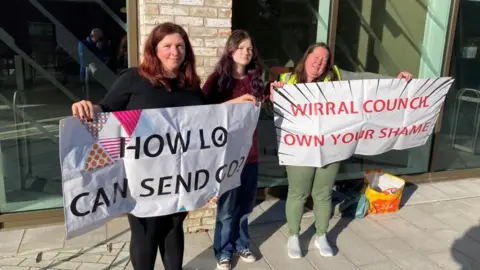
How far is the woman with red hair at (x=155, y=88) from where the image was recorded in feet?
7.77

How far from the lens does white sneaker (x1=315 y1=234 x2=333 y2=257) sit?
355 centimetres

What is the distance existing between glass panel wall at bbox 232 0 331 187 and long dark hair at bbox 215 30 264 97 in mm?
1469

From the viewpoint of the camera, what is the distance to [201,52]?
11.5 feet

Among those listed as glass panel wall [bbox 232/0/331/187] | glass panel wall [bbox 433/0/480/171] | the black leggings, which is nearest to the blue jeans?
the black leggings

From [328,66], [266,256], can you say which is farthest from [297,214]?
[328,66]

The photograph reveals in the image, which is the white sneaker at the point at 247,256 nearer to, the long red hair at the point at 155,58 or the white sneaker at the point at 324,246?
the white sneaker at the point at 324,246

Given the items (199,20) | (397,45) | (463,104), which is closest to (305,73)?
(199,20)

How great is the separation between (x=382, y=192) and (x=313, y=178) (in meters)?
1.38

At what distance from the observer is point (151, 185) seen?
2.48m

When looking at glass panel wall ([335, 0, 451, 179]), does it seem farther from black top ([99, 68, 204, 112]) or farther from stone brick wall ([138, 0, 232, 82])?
black top ([99, 68, 204, 112])

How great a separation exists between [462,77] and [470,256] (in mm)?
2801

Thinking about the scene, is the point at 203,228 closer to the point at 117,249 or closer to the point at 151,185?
the point at 117,249

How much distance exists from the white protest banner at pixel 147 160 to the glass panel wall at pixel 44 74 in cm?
167

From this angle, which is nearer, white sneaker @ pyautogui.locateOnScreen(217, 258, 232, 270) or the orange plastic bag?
white sneaker @ pyautogui.locateOnScreen(217, 258, 232, 270)
